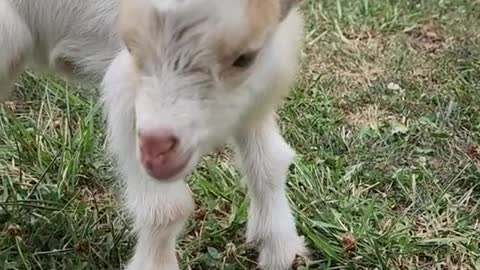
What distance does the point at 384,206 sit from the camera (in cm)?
361

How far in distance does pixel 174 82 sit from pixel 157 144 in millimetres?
138

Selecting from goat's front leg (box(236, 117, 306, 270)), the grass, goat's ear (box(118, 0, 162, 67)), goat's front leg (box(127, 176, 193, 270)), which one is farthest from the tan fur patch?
the grass

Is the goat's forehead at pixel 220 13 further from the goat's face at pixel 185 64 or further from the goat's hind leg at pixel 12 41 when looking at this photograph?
the goat's hind leg at pixel 12 41

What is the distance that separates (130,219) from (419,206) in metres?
1.02

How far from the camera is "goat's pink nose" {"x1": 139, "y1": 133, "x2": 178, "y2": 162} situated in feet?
7.53

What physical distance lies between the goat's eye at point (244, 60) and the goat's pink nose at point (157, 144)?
8.5 inches

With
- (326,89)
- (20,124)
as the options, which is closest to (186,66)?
(20,124)

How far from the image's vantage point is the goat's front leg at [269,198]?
10.8 feet

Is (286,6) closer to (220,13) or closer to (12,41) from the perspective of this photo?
(220,13)

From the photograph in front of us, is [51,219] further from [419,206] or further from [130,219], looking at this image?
[419,206]

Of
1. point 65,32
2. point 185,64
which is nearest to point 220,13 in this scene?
point 185,64

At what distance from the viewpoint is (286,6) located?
8.13 ft

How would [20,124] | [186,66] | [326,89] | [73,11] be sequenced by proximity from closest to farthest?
[186,66]
[73,11]
[20,124]
[326,89]

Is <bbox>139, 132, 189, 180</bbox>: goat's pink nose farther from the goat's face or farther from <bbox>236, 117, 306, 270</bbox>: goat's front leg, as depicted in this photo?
<bbox>236, 117, 306, 270</bbox>: goat's front leg
